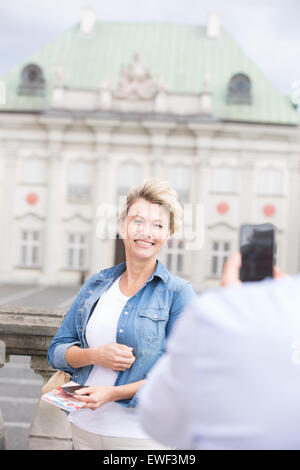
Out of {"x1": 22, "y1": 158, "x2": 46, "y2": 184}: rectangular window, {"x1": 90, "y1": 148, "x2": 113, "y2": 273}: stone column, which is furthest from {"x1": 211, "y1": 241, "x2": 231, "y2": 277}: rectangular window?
{"x1": 22, "y1": 158, "x2": 46, "y2": 184}: rectangular window

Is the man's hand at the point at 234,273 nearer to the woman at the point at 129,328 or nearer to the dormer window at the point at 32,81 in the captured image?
the woman at the point at 129,328

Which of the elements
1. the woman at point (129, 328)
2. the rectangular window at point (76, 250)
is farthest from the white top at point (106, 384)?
the rectangular window at point (76, 250)

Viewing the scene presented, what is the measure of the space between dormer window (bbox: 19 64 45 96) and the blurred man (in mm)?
24115

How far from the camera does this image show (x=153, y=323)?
165 cm

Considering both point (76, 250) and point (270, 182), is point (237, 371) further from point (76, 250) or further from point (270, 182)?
point (270, 182)

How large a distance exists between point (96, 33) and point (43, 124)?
6024mm

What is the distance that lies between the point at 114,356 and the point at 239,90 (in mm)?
23484

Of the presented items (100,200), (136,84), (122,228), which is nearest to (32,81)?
(136,84)

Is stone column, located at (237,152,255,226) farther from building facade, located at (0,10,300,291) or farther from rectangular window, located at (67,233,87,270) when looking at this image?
rectangular window, located at (67,233,87,270)

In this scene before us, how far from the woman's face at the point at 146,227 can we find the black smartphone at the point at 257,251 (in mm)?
585

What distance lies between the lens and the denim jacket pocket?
1.64 meters

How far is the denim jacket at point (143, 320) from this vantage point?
5.40ft
